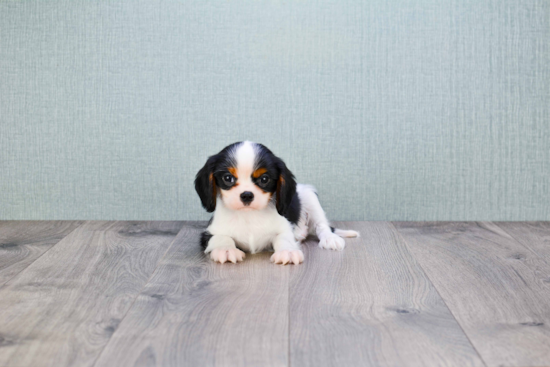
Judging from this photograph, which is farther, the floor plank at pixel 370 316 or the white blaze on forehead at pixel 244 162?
the white blaze on forehead at pixel 244 162

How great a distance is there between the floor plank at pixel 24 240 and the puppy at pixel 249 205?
643mm

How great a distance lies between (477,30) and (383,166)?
785mm

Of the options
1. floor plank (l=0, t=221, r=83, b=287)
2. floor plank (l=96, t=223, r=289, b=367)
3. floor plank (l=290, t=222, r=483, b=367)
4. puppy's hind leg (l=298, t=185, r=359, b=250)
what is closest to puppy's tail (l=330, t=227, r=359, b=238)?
puppy's hind leg (l=298, t=185, r=359, b=250)

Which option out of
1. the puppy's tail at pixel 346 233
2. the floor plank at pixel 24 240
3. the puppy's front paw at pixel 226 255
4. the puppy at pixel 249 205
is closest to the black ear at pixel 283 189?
the puppy at pixel 249 205

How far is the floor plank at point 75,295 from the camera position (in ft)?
3.90

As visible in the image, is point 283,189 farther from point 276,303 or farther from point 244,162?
point 276,303

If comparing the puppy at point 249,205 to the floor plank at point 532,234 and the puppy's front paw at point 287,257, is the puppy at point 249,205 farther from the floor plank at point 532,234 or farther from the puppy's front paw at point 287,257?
the floor plank at point 532,234

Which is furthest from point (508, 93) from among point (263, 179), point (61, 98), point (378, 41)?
point (61, 98)

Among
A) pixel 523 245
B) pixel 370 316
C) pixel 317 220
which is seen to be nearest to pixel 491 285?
pixel 370 316

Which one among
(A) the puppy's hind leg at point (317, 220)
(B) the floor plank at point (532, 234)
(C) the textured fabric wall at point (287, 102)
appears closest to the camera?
(B) the floor plank at point (532, 234)

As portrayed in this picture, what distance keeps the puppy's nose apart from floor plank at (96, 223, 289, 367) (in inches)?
8.7

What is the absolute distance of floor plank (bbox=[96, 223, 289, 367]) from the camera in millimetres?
1152

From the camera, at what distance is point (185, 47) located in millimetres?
2623

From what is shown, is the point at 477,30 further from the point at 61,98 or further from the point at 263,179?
the point at 61,98
